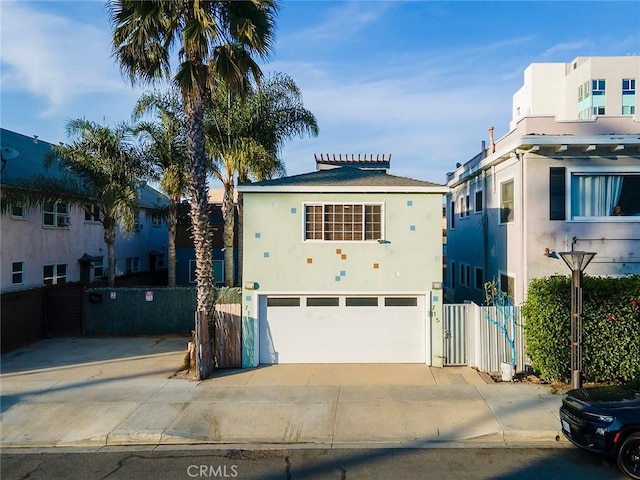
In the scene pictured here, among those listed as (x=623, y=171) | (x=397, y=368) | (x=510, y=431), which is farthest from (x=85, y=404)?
(x=623, y=171)

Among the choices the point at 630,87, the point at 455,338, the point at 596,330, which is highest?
the point at 630,87

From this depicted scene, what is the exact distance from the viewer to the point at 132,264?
25422 mm

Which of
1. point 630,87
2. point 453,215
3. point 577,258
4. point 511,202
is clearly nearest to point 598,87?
point 630,87

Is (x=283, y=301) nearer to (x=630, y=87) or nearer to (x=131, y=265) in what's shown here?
(x=131, y=265)

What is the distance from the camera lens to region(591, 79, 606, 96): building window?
4344cm

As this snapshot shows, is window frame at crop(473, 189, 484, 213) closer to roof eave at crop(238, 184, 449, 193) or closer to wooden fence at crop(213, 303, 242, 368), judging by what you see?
roof eave at crop(238, 184, 449, 193)

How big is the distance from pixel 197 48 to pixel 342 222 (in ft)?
19.2

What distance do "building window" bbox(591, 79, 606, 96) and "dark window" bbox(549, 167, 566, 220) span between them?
39.1 metres

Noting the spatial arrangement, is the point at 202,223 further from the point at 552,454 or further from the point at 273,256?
the point at 552,454

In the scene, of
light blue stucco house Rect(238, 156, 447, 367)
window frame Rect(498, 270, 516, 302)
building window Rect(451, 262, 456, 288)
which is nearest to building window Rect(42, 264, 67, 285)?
light blue stucco house Rect(238, 156, 447, 367)

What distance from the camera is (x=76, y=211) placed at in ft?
65.5

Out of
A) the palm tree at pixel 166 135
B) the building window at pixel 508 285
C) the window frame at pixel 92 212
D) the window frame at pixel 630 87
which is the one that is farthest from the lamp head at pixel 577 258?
the window frame at pixel 630 87

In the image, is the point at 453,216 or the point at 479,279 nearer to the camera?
the point at 479,279

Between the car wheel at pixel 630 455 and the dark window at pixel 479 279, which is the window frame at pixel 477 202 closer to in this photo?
the dark window at pixel 479 279
